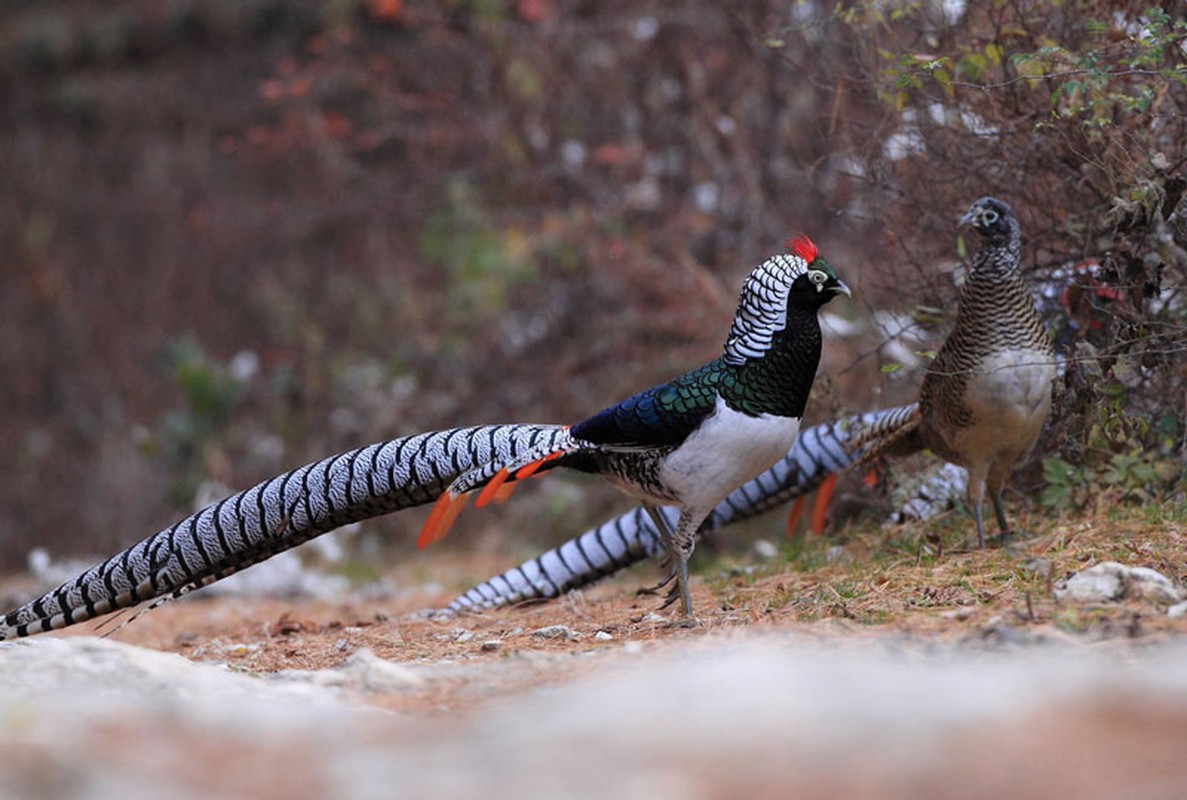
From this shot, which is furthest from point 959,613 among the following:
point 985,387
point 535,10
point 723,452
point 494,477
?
point 535,10

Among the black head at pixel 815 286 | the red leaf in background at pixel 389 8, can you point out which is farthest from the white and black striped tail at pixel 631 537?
the red leaf in background at pixel 389 8

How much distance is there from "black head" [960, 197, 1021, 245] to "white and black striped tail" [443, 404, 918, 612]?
4.30 feet

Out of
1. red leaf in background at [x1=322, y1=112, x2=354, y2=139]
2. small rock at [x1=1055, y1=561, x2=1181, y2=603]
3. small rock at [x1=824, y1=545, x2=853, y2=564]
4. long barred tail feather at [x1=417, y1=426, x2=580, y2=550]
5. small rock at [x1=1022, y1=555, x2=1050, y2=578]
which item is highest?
red leaf in background at [x1=322, y1=112, x2=354, y2=139]

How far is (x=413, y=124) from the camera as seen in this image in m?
12.5

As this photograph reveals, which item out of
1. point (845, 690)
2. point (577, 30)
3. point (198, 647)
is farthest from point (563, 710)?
point (577, 30)

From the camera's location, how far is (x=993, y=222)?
5.14m

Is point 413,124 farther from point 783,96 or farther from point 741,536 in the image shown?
point 741,536

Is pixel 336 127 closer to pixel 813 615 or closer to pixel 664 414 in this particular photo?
pixel 664 414

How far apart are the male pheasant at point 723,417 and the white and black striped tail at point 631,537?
1.39 m

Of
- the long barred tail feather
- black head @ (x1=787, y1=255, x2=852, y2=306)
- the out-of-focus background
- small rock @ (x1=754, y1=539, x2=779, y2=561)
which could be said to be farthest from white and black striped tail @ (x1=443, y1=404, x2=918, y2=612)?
black head @ (x1=787, y1=255, x2=852, y2=306)

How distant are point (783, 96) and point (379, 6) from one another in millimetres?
3464

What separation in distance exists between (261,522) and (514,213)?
6512mm

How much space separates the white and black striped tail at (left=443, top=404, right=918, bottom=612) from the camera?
642cm

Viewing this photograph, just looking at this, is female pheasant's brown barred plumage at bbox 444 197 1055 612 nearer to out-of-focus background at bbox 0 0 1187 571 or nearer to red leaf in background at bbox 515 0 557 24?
out-of-focus background at bbox 0 0 1187 571
